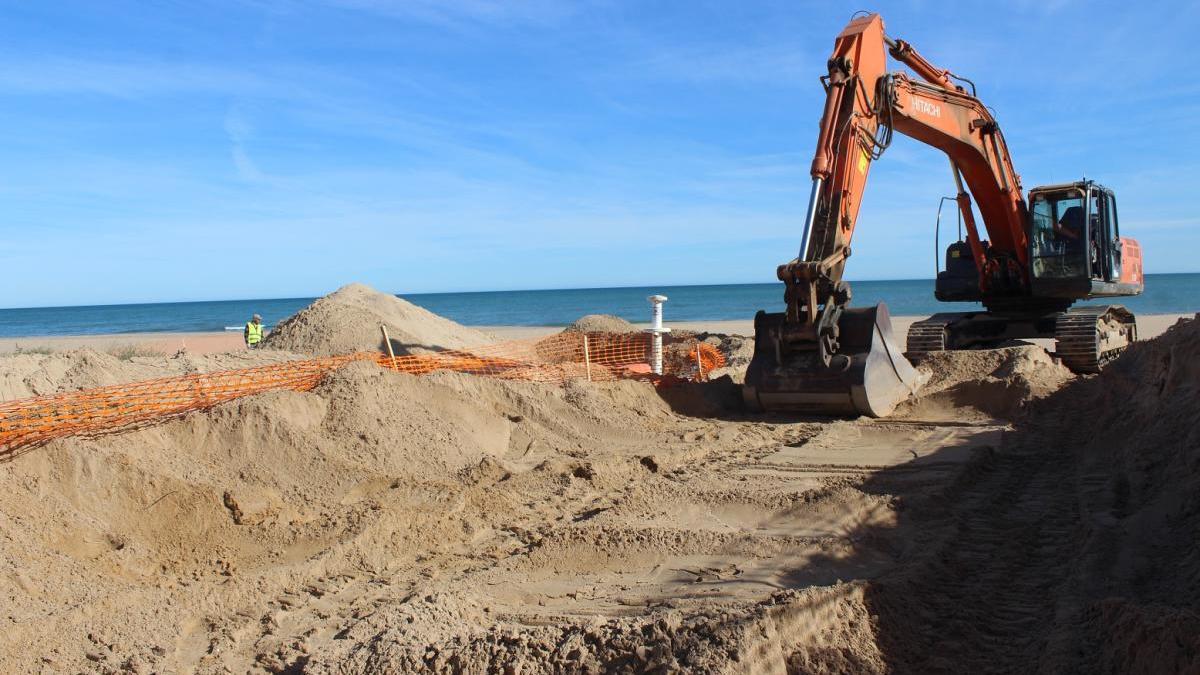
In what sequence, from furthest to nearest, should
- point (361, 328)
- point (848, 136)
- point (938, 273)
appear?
point (361, 328) → point (938, 273) → point (848, 136)

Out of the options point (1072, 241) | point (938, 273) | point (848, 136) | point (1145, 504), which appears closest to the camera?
point (1145, 504)

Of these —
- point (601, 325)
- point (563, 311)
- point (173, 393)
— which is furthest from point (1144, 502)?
point (563, 311)

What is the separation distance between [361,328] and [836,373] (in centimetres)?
1018

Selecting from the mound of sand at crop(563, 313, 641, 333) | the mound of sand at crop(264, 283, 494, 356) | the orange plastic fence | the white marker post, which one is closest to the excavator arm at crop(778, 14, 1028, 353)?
the orange plastic fence

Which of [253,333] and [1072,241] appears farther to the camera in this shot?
[253,333]

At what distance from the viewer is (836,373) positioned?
30.6 ft

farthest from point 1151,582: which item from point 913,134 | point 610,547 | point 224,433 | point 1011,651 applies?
point 913,134

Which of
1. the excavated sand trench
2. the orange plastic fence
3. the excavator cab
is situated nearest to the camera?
the excavated sand trench

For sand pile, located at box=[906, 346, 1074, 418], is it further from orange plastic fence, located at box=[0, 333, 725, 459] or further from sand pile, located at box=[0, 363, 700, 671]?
sand pile, located at box=[0, 363, 700, 671]

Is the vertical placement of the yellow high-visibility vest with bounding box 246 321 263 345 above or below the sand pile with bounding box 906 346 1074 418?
above

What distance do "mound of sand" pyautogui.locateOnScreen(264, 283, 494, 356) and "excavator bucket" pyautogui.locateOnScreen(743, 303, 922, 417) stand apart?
793cm

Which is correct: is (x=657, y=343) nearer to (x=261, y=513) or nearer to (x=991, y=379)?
(x=991, y=379)

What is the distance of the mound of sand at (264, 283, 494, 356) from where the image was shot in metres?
16.4

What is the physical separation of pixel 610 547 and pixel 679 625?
166 cm
